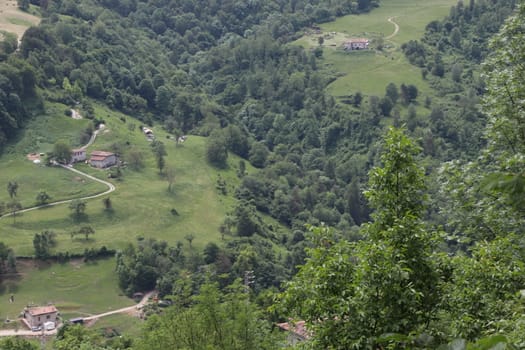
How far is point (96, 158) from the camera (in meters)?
77.2

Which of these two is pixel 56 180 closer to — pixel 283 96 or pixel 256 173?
pixel 256 173

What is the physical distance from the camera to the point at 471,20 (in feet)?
420

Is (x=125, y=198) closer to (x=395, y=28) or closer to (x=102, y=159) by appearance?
(x=102, y=159)

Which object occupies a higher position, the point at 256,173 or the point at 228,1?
the point at 228,1

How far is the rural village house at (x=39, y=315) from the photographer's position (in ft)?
165

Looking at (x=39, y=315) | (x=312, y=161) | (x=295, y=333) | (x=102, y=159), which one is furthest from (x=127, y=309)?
(x=312, y=161)

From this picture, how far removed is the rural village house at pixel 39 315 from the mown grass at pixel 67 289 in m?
1.78

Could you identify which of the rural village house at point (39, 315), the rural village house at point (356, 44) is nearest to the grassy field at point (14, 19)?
the rural village house at point (39, 315)

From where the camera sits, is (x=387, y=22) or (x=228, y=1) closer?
(x=387, y=22)

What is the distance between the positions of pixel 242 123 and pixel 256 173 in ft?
72.8

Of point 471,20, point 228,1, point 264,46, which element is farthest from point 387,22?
point 228,1

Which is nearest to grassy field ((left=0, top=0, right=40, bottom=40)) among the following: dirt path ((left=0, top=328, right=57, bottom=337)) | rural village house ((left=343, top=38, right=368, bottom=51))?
rural village house ((left=343, top=38, right=368, bottom=51))

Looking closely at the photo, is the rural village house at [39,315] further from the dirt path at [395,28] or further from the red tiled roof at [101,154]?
the dirt path at [395,28]

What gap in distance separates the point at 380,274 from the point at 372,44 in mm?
118630
